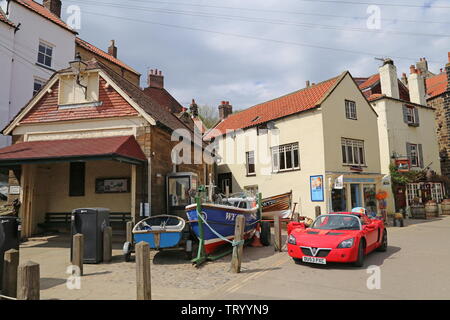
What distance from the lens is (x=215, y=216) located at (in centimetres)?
926

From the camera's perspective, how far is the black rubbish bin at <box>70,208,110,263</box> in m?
8.88

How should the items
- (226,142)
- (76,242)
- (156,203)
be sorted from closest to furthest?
(76,242), (156,203), (226,142)

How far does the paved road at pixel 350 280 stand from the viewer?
570cm

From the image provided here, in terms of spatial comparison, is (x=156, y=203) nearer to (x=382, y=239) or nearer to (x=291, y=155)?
(x=382, y=239)

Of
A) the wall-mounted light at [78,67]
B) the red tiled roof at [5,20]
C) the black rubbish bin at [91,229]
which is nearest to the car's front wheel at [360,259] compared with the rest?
the black rubbish bin at [91,229]

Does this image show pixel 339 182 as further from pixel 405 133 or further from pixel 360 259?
pixel 405 133

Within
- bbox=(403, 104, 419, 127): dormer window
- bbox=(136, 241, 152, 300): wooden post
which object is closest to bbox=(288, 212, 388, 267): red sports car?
bbox=(136, 241, 152, 300): wooden post

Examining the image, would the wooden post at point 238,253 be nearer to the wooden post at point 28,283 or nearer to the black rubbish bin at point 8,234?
the wooden post at point 28,283

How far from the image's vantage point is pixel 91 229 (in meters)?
8.96

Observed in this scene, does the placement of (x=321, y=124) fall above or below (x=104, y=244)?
above

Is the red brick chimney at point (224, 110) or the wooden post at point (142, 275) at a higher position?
the red brick chimney at point (224, 110)

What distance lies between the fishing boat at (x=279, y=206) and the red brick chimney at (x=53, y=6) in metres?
22.9
